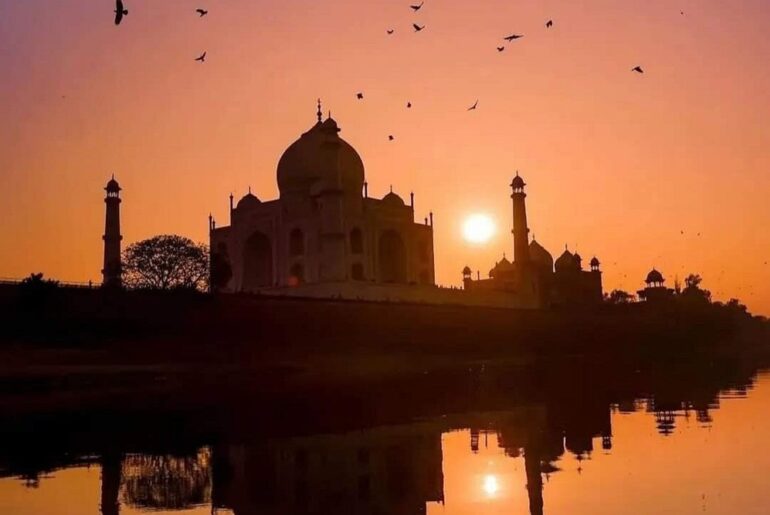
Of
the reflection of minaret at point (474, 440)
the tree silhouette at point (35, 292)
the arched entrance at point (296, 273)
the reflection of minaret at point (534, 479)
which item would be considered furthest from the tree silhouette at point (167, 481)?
the arched entrance at point (296, 273)

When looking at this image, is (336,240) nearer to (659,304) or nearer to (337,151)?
(337,151)

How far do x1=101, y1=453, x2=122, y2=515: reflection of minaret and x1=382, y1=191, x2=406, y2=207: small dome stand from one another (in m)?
36.2

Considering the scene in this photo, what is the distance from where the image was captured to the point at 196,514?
7629 mm

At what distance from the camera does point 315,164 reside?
44.6 meters

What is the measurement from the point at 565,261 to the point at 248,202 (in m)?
27.5

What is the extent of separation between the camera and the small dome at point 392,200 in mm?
46616

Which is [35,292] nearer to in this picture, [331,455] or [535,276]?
[331,455]

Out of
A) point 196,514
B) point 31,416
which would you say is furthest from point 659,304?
point 196,514

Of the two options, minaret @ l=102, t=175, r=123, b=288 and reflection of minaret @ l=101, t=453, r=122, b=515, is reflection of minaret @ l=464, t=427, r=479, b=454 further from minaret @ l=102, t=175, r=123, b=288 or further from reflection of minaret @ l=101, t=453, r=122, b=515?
minaret @ l=102, t=175, r=123, b=288

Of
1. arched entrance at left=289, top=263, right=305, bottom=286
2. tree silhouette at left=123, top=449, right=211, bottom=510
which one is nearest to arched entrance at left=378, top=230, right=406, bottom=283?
arched entrance at left=289, top=263, right=305, bottom=286

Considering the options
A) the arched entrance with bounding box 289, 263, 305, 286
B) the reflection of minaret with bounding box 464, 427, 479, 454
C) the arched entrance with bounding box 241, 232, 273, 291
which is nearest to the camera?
the reflection of minaret with bounding box 464, 427, 479, 454

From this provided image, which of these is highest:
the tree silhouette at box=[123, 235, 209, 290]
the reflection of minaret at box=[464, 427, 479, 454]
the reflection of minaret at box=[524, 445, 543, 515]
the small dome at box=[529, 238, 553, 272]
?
the small dome at box=[529, 238, 553, 272]

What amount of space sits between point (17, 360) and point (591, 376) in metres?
17.1

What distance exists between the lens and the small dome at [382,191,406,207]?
46616 mm
